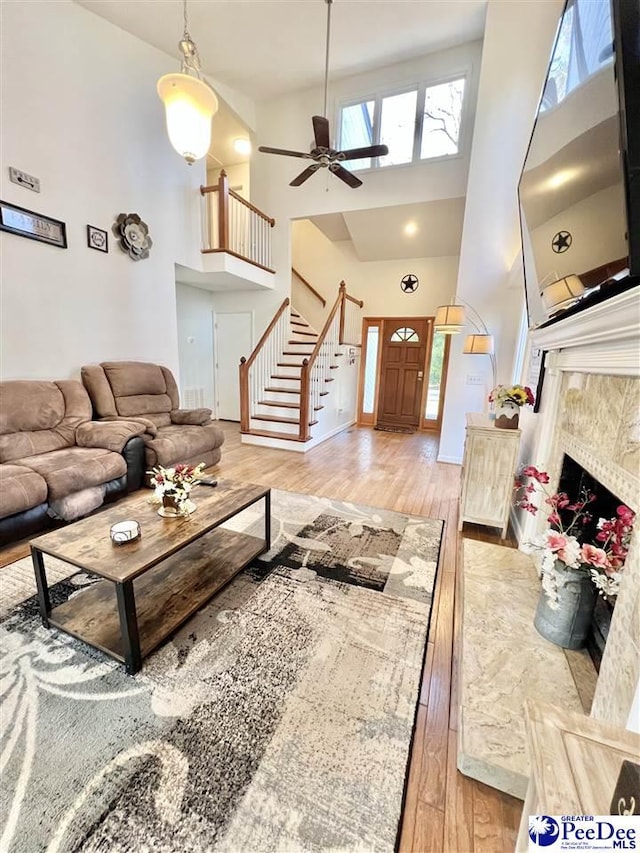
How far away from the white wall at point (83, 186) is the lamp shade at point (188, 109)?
5.75 ft

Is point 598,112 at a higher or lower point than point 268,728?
higher

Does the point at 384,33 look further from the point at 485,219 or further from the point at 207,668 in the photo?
the point at 207,668

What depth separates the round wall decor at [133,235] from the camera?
379cm

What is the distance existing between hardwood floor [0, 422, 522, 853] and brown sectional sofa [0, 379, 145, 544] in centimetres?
31

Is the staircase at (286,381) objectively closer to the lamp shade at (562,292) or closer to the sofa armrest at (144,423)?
the sofa armrest at (144,423)

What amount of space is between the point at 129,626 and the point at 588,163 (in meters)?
2.34

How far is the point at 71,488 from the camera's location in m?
2.43

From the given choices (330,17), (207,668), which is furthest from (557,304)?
(330,17)

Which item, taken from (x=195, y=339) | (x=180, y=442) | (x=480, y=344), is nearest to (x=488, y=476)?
(x=480, y=344)

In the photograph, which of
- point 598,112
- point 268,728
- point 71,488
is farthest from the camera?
point 71,488

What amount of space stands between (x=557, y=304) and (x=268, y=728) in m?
2.13

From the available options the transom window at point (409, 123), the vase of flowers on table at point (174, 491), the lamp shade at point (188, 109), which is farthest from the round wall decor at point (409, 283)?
the vase of flowers on table at point (174, 491)

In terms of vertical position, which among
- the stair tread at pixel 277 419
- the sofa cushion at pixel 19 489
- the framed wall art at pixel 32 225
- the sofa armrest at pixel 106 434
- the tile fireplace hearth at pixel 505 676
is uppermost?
the framed wall art at pixel 32 225

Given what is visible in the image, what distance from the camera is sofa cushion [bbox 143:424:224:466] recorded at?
3.13 m
